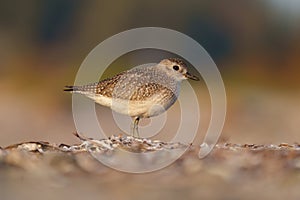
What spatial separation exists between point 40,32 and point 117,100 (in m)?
11.8

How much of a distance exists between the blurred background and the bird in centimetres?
310

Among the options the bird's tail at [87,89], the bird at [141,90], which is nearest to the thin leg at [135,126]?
the bird at [141,90]

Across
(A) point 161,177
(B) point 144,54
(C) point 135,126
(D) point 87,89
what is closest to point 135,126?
(C) point 135,126

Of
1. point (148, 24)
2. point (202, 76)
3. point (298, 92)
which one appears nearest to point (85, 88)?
point (202, 76)

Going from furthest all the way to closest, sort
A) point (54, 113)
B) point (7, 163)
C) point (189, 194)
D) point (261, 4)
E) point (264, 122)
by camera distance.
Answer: point (261, 4) → point (54, 113) → point (264, 122) → point (7, 163) → point (189, 194)

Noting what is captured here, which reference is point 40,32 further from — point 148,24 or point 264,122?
point 264,122

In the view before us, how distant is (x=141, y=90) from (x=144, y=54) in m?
8.64

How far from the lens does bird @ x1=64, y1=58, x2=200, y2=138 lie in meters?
5.95

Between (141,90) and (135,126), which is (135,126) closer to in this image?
(135,126)

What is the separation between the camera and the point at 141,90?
6.03 m

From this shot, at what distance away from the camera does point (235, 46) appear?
17406mm

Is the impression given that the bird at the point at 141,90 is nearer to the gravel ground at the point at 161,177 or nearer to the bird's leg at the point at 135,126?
the bird's leg at the point at 135,126

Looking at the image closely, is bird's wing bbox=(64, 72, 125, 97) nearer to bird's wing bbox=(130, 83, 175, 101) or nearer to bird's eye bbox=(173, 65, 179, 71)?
bird's wing bbox=(130, 83, 175, 101)

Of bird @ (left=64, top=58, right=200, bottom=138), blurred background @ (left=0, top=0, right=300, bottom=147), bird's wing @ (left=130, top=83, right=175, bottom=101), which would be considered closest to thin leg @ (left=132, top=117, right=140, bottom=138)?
bird @ (left=64, top=58, right=200, bottom=138)
